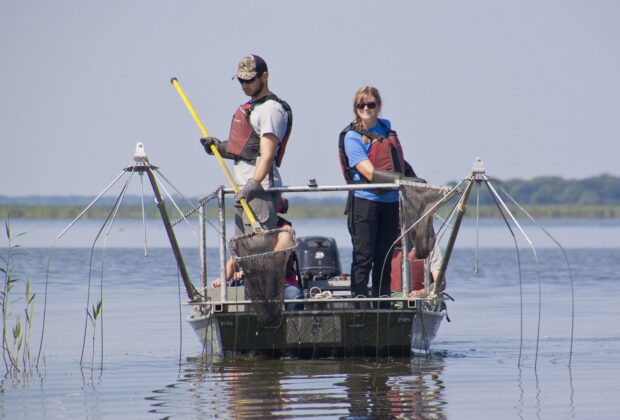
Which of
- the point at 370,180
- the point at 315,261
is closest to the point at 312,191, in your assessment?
the point at 370,180

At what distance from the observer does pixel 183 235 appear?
51875 millimetres

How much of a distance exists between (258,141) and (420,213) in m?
1.45

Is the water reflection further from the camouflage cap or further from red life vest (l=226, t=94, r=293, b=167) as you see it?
the camouflage cap

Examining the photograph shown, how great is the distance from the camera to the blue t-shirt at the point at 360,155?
10.6m

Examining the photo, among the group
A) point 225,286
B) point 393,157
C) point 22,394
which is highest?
point 393,157

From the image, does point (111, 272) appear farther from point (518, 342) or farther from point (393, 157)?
point (393, 157)

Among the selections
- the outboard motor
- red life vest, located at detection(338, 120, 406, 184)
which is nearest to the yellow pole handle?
red life vest, located at detection(338, 120, 406, 184)

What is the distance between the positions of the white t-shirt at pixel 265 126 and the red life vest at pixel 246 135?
5 centimetres

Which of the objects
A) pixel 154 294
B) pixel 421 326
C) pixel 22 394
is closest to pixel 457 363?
pixel 421 326

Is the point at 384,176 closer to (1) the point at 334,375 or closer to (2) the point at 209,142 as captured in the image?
(2) the point at 209,142

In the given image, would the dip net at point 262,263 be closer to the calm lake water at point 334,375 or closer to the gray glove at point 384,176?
the calm lake water at point 334,375

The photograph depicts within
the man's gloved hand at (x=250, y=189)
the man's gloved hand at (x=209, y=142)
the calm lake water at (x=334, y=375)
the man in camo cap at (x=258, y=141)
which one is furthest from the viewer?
the man's gloved hand at (x=209, y=142)

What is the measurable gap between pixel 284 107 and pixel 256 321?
1779 mm

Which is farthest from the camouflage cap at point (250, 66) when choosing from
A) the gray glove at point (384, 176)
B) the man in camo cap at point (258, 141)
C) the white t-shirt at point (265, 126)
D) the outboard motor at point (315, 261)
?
the outboard motor at point (315, 261)
